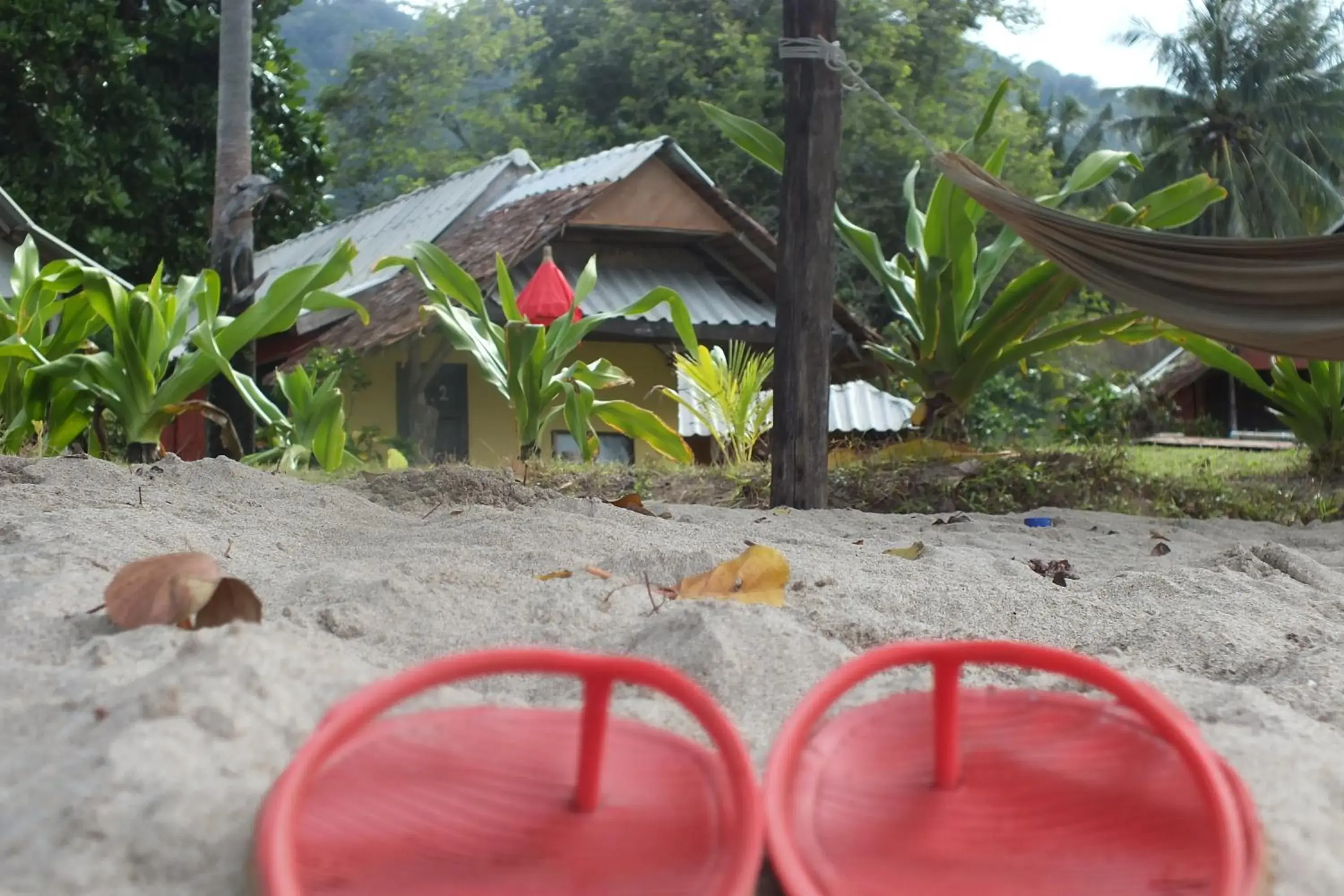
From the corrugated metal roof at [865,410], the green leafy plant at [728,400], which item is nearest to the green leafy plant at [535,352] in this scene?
the green leafy plant at [728,400]

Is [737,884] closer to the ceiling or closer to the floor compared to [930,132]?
closer to the floor

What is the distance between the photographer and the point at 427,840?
0.89 meters

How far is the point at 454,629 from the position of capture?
156cm

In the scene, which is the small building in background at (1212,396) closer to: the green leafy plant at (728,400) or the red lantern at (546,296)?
the red lantern at (546,296)

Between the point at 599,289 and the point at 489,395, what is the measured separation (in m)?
1.26

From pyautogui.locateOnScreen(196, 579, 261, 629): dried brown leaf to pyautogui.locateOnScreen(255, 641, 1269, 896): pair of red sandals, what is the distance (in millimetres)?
395

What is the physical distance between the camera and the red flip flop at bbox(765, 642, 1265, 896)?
877 mm

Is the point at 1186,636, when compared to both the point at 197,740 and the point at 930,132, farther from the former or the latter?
the point at 930,132

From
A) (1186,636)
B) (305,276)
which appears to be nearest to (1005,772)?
(1186,636)

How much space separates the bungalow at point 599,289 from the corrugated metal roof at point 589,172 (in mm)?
19

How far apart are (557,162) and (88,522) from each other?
55.3 feet

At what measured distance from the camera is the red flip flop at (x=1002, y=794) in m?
0.88

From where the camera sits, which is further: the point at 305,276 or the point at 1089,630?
the point at 305,276

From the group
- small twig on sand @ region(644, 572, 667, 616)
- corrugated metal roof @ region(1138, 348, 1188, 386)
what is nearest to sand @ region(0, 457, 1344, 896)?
Result: small twig on sand @ region(644, 572, 667, 616)
